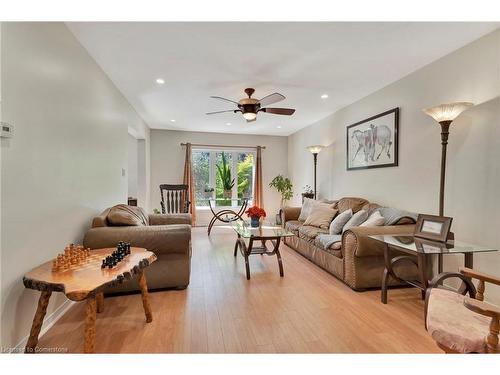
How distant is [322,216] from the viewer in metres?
4.00

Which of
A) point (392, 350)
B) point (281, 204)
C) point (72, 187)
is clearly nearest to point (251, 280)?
point (392, 350)

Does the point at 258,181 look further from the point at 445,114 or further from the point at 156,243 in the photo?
the point at 445,114

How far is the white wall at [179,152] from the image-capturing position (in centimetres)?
629

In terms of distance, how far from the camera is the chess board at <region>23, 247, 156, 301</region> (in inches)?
55.2

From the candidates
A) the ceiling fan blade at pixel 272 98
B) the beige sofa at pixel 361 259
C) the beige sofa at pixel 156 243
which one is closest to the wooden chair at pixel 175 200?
the beige sofa at pixel 156 243

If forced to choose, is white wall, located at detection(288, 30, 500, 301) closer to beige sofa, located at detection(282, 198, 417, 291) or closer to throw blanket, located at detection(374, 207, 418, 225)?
throw blanket, located at detection(374, 207, 418, 225)

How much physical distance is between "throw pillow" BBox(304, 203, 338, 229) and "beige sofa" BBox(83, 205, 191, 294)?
86.0 inches

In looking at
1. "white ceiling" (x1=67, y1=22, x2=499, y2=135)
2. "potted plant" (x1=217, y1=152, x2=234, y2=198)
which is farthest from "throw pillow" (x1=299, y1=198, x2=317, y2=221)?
"potted plant" (x1=217, y1=152, x2=234, y2=198)

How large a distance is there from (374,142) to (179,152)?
4500mm

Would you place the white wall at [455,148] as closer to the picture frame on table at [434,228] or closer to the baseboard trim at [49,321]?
the picture frame on table at [434,228]
